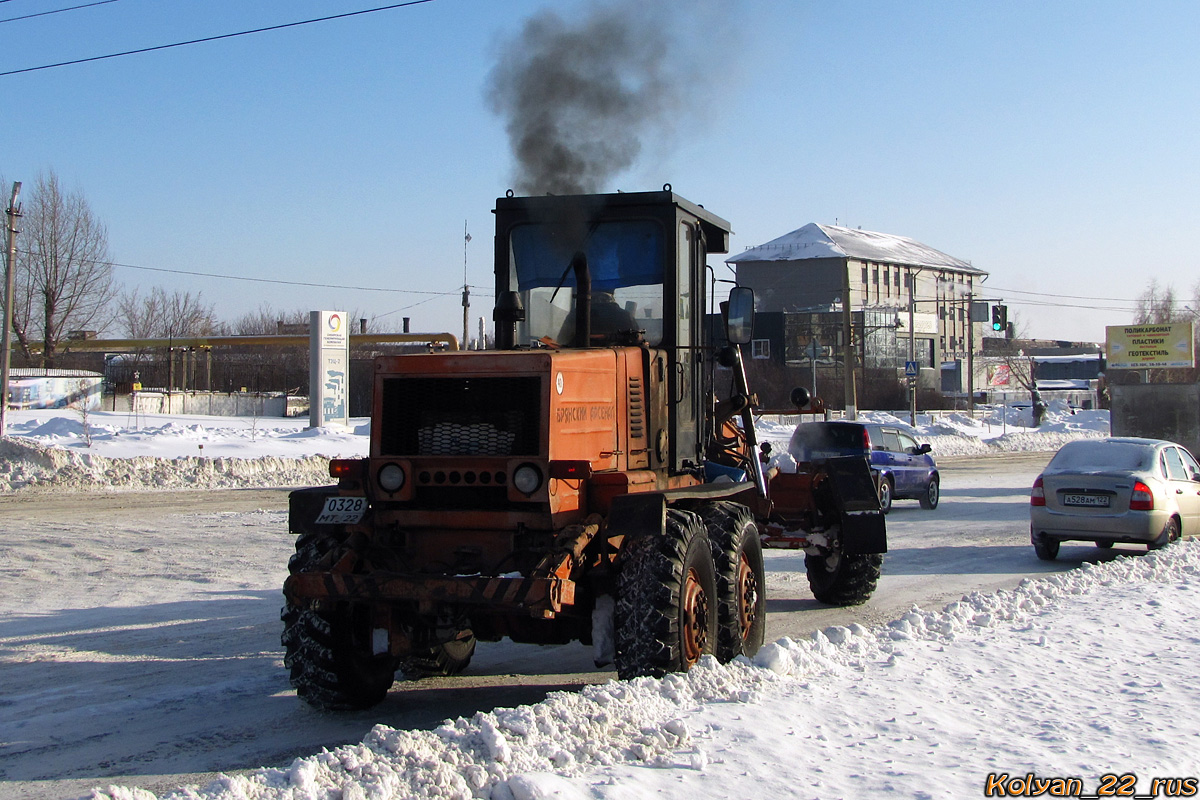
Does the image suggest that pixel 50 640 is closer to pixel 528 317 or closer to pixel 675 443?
pixel 528 317

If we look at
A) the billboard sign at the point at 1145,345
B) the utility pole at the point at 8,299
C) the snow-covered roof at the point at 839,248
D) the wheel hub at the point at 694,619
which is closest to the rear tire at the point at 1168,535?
the wheel hub at the point at 694,619

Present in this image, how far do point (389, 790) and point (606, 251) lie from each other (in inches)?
166

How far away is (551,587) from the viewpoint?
597cm

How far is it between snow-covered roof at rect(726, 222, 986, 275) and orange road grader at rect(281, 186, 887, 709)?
276ft

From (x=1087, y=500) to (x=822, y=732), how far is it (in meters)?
10.00

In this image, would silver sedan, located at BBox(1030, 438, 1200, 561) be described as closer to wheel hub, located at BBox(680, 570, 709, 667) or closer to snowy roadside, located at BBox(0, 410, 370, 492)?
wheel hub, located at BBox(680, 570, 709, 667)

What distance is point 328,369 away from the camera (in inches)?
1519

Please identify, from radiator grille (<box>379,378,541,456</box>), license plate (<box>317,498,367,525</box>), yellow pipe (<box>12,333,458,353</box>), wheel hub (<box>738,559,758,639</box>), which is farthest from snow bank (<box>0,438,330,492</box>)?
yellow pipe (<box>12,333,458,353</box>)

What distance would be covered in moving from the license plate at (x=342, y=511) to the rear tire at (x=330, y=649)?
0.14 metres

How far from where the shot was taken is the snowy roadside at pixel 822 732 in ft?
15.5

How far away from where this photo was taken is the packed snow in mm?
4742

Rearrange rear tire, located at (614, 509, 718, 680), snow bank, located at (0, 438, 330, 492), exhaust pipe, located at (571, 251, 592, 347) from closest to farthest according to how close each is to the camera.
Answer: rear tire, located at (614, 509, 718, 680)
exhaust pipe, located at (571, 251, 592, 347)
snow bank, located at (0, 438, 330, 492)

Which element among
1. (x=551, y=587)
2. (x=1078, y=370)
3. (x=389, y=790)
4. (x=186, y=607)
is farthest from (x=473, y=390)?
(x=1078, y=370)

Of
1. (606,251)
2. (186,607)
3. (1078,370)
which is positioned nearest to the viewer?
(606,251)
